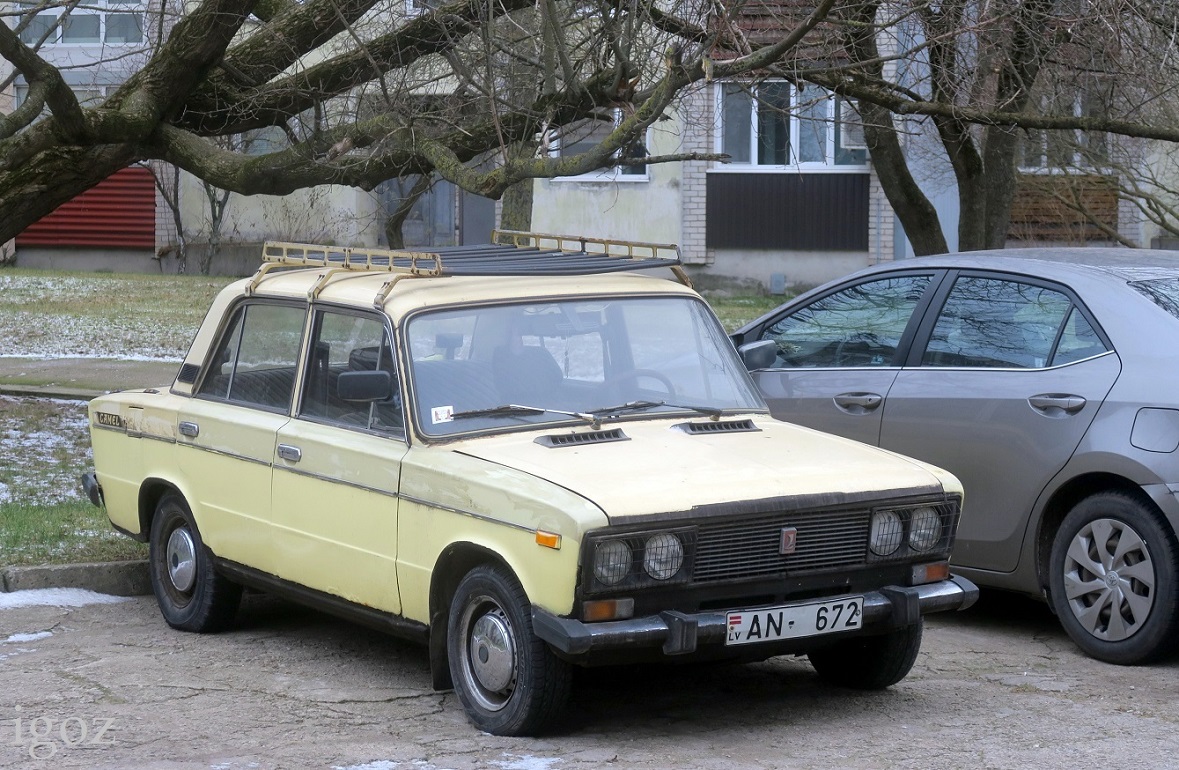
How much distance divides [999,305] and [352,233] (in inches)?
931

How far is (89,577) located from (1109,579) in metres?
4.82

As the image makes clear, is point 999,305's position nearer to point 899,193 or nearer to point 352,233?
point 899,193

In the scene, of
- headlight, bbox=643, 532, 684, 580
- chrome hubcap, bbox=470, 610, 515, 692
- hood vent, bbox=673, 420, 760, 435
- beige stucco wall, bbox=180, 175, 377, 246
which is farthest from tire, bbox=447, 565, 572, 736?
beige stucco wall, bbox=180, 175, 377, 246

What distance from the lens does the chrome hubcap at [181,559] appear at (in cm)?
698

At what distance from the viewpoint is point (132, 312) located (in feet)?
68.1

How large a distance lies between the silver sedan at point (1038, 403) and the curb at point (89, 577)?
10.9 ft

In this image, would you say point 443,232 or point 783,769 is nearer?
point 783,769

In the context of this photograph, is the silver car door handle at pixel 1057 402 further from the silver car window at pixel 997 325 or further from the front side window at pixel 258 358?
the front side window at pixel 258 358

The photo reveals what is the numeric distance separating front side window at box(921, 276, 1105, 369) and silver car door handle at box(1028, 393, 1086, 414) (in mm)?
183

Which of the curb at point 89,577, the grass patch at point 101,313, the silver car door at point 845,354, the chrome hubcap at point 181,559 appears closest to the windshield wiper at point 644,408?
the silver car door at point 845,354

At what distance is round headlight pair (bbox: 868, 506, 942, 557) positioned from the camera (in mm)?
5375

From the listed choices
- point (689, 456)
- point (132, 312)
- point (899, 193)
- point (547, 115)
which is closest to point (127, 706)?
point (689, 456)

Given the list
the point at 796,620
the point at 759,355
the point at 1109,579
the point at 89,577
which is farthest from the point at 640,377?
the point at 89,577

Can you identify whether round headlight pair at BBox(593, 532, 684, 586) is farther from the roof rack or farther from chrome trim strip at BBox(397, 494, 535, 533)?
the roof rack
